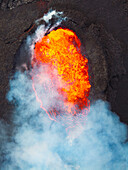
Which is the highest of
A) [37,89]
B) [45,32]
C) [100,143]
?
[45,32]

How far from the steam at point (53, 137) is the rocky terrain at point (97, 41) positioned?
0.14 m

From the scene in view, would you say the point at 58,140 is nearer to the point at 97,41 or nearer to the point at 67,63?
the point at 67,63

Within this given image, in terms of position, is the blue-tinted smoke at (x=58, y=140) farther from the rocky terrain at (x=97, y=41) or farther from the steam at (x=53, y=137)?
the rocky terrain at (x=97, y=41)

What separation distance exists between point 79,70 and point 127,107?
2.78 ft

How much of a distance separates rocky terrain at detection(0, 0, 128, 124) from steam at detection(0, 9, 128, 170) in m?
0.14

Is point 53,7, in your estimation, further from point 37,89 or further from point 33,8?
point 37,89

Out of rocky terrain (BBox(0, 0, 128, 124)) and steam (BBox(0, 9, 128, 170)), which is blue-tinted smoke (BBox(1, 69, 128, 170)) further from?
rocky terrain (BBox(0, 0, 128, 124))

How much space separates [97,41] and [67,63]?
0.54 meters

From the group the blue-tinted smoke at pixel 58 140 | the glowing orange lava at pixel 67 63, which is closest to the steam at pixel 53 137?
the blue-tinted smoke at pixel 58 140

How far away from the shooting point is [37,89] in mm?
3232

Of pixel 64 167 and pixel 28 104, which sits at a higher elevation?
pixel 28 104

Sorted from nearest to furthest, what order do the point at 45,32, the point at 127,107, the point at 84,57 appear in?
the point at 127,107 < the point at 84,57 < the point at 45,32

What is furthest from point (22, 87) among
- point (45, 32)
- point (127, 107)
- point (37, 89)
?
point (127, 107)

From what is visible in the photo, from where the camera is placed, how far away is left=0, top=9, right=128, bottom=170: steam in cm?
285
